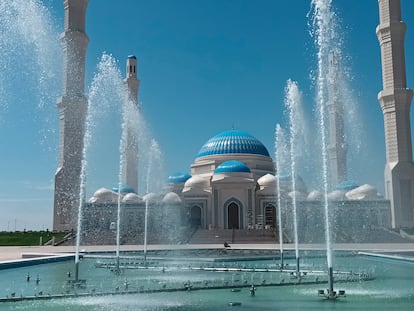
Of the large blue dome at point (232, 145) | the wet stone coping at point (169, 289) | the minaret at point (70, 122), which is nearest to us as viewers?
the wet stone coping at point (169, 289)

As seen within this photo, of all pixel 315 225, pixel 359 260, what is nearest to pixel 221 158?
pixel 315 225

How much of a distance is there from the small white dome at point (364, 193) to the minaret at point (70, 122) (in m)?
17.5

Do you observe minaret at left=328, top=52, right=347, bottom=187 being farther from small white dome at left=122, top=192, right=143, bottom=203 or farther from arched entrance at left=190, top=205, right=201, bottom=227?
small white dome at left=122, top=192, right=143, bottom=203

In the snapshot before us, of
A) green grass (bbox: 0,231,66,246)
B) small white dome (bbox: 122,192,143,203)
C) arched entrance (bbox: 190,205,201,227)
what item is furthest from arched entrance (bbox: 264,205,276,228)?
green grass (bbox: 0,231,66,246)

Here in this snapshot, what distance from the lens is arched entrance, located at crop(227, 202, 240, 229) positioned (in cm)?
3247

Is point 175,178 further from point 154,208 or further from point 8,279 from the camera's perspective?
point 8,279

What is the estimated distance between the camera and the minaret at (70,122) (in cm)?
2953

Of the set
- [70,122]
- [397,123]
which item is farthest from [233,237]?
[70,122]

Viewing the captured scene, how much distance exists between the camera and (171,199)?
3369 cm

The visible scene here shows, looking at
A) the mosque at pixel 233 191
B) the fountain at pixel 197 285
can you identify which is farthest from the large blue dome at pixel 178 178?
the fountain at pixel 197 285

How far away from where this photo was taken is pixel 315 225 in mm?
29422

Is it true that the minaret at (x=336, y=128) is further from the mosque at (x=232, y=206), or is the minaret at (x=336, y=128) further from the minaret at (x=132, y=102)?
the minaret at (x=132, y=102)

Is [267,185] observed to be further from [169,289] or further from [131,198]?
[169,289]

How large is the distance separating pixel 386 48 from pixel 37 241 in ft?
69.2
